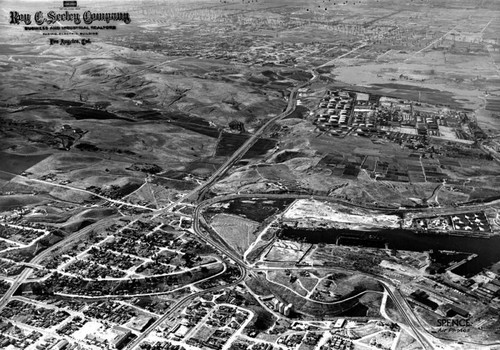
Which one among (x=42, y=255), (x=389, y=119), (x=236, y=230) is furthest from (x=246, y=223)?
(x=389, y=119)

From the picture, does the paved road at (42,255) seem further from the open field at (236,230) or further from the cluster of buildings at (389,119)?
the cluster of buildings at (389,119)

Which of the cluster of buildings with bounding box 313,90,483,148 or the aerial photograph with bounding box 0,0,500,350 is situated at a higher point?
the cluster of buildings with bounding box 313,90,483,148

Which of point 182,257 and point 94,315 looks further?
point 182,257

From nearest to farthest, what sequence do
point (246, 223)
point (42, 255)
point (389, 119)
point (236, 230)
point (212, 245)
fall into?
point (42, 255) < point (212, 245) < point (236, 230) < point (246, 223) < point (389, 119)

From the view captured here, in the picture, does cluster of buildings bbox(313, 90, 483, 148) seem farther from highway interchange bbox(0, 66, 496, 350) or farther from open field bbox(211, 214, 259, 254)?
open field bbox(211, 214, 259, 254)

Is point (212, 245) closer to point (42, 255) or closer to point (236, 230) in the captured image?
point (236, 230)

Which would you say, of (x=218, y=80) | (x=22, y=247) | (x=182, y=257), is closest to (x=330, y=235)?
(x=182, y=257)

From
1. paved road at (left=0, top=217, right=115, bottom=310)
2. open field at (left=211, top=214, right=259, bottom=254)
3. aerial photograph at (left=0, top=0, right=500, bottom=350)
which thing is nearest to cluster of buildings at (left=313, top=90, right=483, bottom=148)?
aerial photograph at (left=0, top=0, right=500, bottom=350)

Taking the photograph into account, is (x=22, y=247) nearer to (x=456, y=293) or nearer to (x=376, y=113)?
(x=456, y=293)

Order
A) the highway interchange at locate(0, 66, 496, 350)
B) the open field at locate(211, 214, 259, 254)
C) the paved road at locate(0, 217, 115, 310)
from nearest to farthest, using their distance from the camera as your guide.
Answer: the highway interchange at locate(0, 66, 496, 350) → the paved road at locate(0, 217, 115, 310) → the open field at locate(211, 214, 259, 254)
